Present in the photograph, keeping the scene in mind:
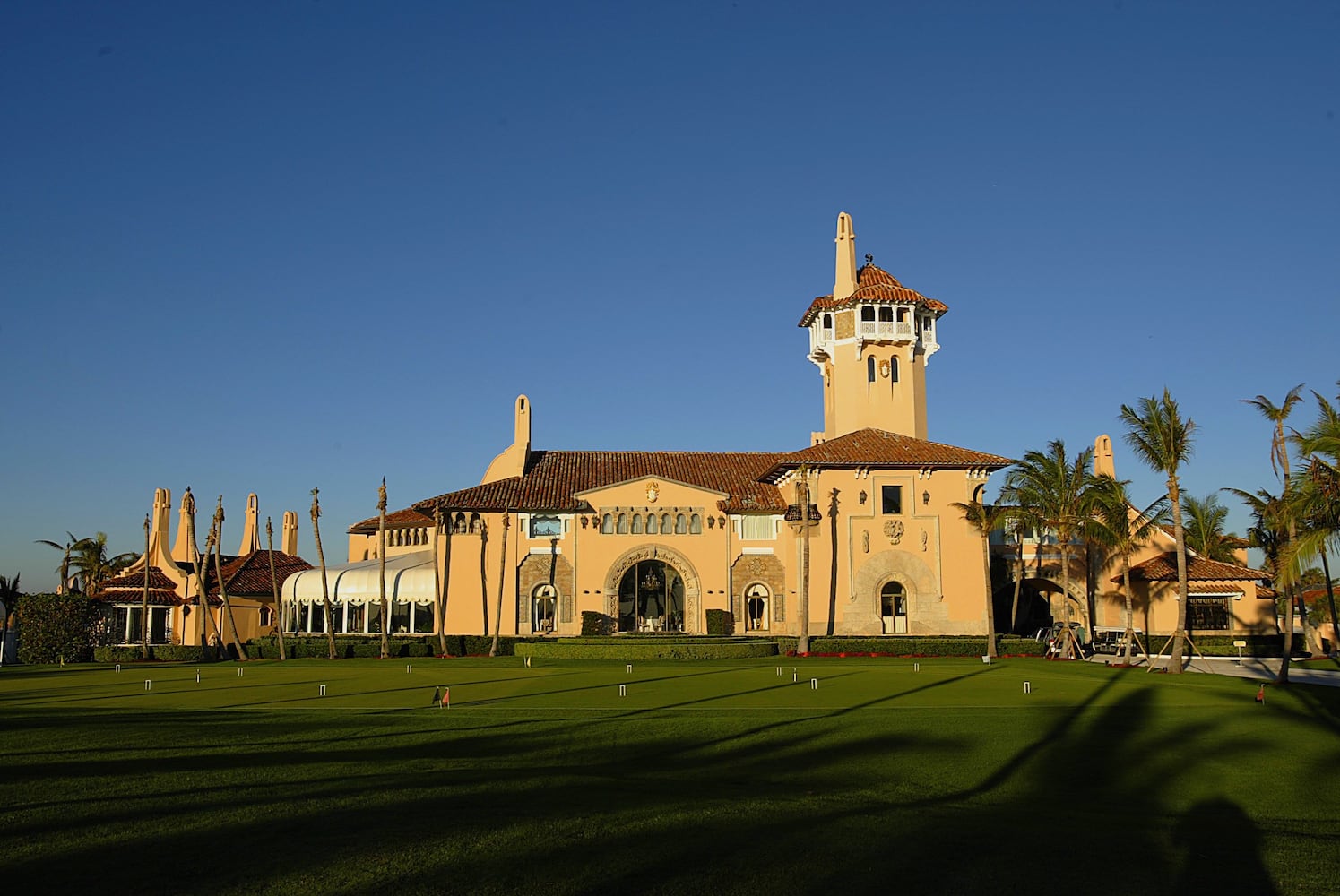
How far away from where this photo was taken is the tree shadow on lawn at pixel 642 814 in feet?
33.4

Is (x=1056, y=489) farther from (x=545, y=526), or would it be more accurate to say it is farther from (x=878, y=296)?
(x=545, y=526)

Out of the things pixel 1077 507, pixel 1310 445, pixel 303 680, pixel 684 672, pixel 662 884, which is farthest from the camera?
pixel 1077 507

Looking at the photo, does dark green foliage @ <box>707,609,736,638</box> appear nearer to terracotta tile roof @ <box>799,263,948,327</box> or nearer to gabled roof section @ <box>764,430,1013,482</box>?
gabled roof section @ <box>764,430,1013,482</box>

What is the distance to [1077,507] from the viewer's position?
4884 cm

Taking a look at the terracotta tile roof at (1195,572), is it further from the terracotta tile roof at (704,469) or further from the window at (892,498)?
the window at (892,498)

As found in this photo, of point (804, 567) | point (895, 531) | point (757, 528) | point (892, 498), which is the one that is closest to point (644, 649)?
point (804, 567)

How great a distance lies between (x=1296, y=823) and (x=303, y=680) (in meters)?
27.6

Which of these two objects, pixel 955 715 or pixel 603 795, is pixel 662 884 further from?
pixel 955 715

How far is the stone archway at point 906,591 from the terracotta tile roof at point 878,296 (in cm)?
1433

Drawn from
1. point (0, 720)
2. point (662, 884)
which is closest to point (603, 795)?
point (662, 884)

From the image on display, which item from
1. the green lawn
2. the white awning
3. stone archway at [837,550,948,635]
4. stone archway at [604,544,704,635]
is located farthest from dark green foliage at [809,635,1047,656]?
the green lawn

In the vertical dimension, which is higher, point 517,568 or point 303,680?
point 517,568

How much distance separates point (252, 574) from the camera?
6756cm

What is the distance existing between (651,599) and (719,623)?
3903 mm
